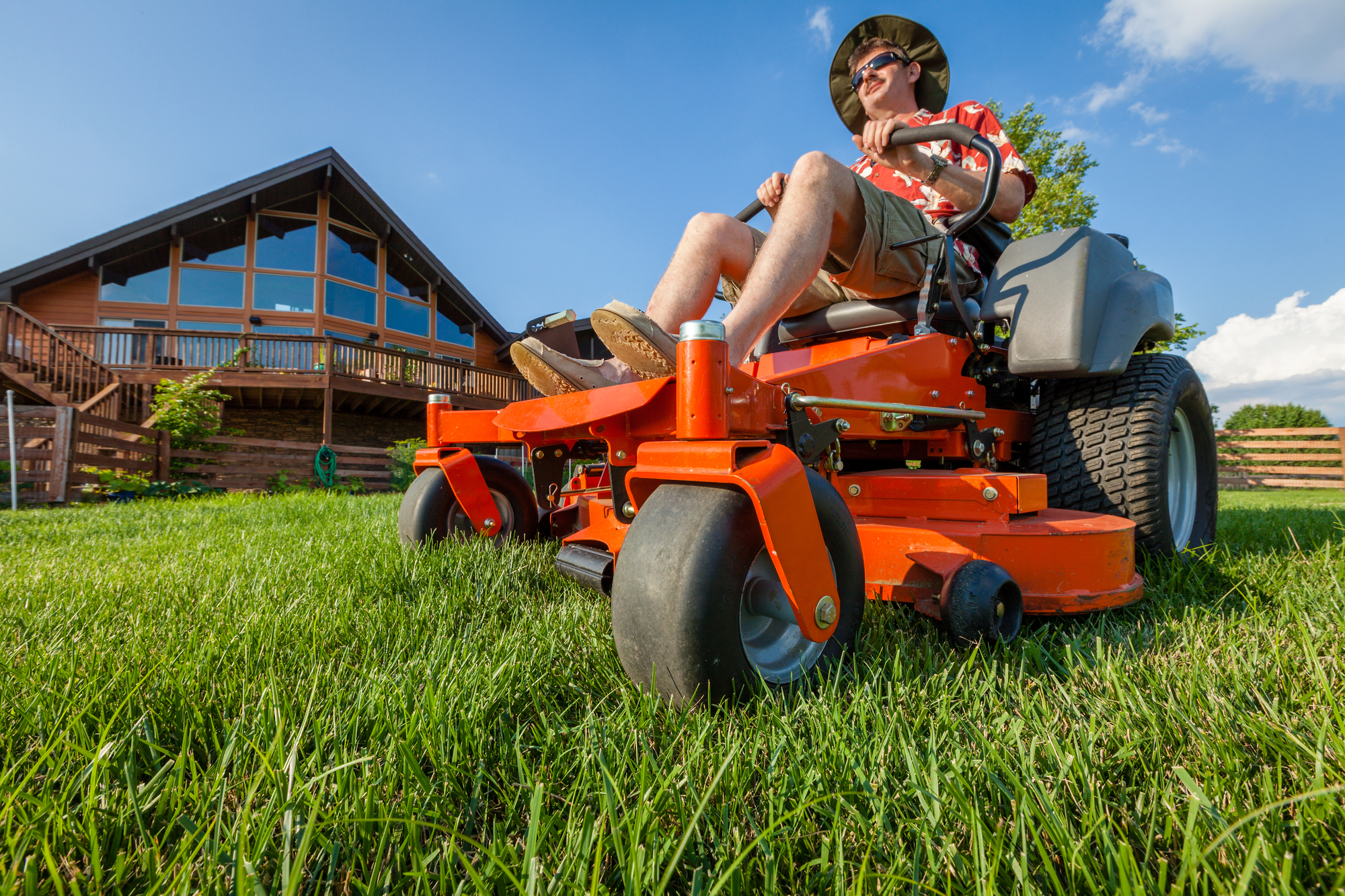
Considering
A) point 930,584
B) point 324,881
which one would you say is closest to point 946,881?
point 324,881

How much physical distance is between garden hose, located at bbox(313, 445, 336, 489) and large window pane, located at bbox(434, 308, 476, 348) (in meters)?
8.69

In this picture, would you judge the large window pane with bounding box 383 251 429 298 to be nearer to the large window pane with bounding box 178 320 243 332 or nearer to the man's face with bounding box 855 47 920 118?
the large window pane with bounding box 178 320 243 332

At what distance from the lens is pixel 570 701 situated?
1.16m

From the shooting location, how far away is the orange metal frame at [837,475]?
3.59 ft

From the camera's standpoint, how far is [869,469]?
7.70 feet

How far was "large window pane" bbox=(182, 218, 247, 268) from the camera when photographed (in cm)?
1544

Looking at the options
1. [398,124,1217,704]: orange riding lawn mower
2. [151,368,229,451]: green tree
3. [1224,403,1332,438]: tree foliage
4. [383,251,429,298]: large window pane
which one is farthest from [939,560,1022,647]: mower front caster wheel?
[1224,403,1332,438]: tree foliage

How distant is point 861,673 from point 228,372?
48.8ft

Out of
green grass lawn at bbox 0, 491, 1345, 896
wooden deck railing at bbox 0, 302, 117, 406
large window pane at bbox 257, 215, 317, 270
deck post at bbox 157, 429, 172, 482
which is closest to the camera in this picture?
green grass lawn at bbox 0, 491, 1345, 896

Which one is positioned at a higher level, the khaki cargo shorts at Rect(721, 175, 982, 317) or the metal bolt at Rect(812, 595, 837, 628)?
the khaki cargo shorts at Rect(721, 175, 982, 317)

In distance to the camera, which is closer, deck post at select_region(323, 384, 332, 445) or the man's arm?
the man's arm

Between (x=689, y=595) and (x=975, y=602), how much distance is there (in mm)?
703

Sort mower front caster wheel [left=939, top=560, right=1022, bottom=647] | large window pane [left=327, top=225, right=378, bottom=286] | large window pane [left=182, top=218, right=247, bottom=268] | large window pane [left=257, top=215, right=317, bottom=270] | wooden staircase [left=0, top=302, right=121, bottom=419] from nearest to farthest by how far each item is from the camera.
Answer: mower front caster wheel [left=939, top=560, right=1022, bottom=647]
wooden staircase [left=0, top=302, right=121, bottom=419]
large window pane [left=182, top=218, right=247, bottom=268]
large window pane [left=257, top=215, right=317, bottom=270]
large window pane [left=327, top=225, right=378, bottom=286]

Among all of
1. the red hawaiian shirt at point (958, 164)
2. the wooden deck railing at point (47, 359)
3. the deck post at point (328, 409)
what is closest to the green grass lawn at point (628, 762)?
the red hawaiian shirt at point (958, 164)
